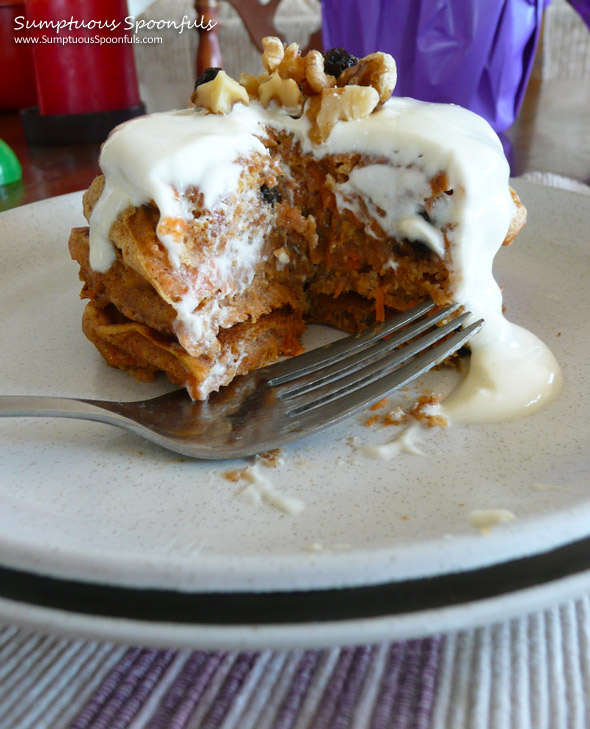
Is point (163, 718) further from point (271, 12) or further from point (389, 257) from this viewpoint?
point (271, 12)

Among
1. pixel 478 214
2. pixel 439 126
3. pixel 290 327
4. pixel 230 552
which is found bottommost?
pixel 290 327

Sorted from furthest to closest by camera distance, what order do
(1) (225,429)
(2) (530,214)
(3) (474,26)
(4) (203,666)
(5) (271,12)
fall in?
(5) (271,12), (3) (474,26), (2) (530,214), (1) (225,429), (4) (203,666)

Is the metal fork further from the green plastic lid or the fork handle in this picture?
the green plastic lid

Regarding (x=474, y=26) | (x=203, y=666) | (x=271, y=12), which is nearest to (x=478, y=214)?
(x=203, y=666)

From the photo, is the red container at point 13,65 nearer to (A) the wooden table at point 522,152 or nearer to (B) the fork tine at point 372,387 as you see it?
(A) the wooden table at point 522,152

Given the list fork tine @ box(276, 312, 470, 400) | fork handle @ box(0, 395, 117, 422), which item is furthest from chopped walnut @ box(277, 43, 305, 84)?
fork handle @ box(0, 395, 117, 422)

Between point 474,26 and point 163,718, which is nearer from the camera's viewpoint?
point 163,718

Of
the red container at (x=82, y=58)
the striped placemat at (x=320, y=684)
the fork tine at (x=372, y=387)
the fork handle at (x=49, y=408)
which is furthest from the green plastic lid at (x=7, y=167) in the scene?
the striped placemat at (x=320, y=684)
